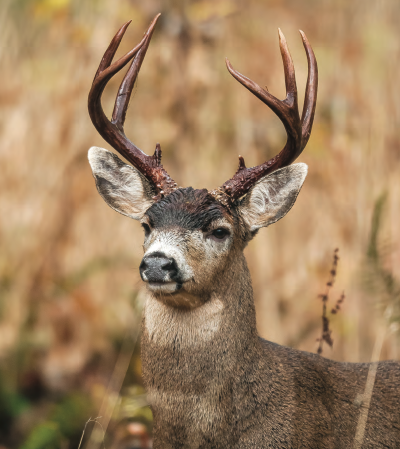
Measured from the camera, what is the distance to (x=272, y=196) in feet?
16.1

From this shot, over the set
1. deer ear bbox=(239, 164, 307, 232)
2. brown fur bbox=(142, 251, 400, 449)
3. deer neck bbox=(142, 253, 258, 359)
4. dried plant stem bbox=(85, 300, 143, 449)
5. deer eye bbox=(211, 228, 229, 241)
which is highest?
deer ear bbox=(239, 164, 307, 232)

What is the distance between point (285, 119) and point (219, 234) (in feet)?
2.87

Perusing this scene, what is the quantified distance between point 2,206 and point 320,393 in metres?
5.01

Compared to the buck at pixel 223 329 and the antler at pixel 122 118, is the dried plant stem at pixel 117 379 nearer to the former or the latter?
the buck at pixel 223 329

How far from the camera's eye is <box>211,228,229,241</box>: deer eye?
4.65 m

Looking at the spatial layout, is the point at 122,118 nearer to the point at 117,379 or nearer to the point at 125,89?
the point at 125,89

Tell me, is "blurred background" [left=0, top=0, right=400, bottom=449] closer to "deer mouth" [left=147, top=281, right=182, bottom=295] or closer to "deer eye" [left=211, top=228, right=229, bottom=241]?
"deer eye" [left=211, top=228, right=229, bottom=241]

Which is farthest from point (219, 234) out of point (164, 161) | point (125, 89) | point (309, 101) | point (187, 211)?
point (164, 161)

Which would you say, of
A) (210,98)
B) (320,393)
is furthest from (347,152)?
(320,393)

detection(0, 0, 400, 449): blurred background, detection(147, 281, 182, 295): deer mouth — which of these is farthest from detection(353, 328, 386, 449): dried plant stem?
detection(0, 0, 400, 449): blurred background

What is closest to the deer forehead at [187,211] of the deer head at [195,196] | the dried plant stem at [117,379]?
the deer head at [195,196]

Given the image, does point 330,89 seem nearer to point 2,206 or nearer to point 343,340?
point 343,340

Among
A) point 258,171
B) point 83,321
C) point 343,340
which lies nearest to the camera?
point 258,171

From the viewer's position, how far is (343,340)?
771 cm
